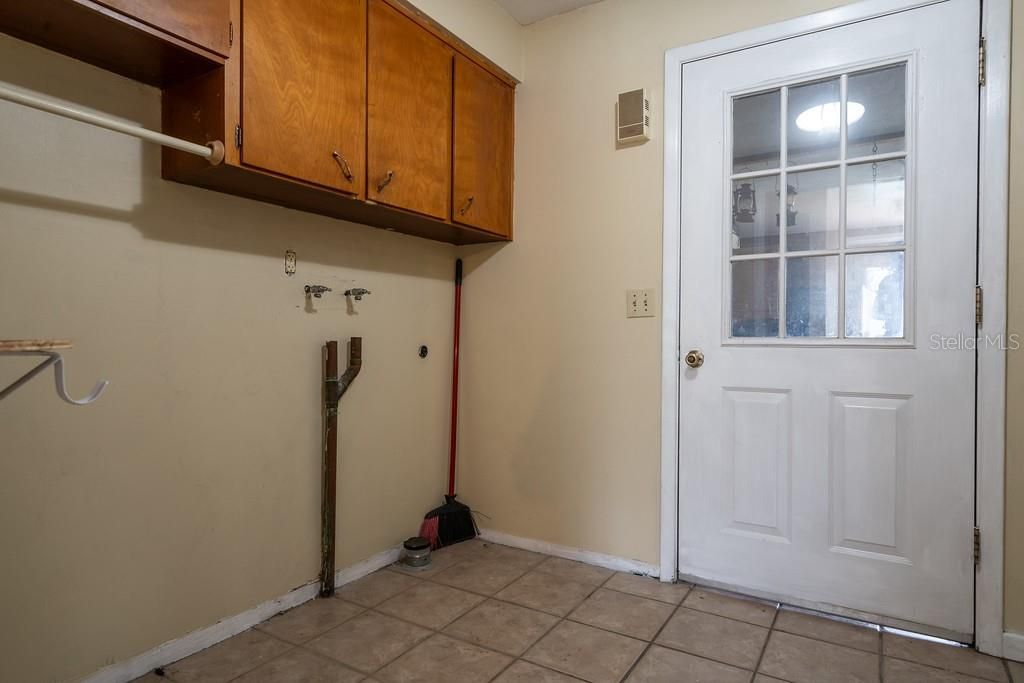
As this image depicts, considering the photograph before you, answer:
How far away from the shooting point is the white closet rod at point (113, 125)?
3.67ft

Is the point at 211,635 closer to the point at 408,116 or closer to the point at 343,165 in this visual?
the point at 343,165

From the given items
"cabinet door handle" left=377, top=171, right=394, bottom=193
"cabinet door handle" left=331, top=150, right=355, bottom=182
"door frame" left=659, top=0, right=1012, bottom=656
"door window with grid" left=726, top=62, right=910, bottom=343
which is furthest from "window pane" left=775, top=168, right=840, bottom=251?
"cabinet door handle" left=331, top=150, right=355, bottom=182

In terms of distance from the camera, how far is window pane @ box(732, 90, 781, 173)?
83.0 inches

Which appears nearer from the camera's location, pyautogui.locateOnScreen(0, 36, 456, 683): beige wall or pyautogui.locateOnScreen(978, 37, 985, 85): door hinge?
pyautogui.locateOnScreen(0, 36, 456, 683): beige wall

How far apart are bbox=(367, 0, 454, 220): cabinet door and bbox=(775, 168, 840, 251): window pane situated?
1287 millimetres

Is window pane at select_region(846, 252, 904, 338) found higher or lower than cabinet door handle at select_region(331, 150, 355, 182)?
lower

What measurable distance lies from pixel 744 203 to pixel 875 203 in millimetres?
419

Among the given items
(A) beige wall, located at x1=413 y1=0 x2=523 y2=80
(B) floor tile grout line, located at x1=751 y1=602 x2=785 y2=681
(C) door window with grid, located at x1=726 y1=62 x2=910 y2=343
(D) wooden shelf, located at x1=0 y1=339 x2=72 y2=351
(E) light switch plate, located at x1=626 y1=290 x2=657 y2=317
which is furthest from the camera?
(E) light switch plate, located at x1=626 y1=290 x2=657 y2=317

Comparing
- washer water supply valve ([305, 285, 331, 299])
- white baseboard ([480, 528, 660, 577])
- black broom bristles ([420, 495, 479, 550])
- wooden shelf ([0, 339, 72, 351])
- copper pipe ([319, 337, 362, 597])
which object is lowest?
white baseboard ([480, 528, 660, 577])

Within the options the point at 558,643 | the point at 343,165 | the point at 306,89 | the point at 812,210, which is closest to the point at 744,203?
the point at 812,210

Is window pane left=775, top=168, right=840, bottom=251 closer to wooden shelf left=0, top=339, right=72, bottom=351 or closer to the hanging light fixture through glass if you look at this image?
the hanging light fixture through glass

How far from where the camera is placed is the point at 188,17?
141 cm

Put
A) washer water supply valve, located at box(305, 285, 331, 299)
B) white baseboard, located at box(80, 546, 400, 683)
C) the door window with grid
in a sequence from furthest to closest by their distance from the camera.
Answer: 1. washer water supply valve, located at box(305, 285, 331, 299)
2. the door window with grid
3. white baseboard, located at box(80, 546, 400, 683)

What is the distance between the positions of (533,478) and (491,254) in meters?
1.07
